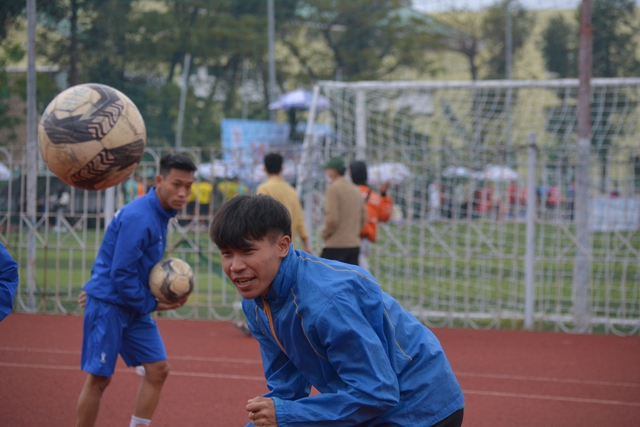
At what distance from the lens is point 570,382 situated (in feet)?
21.5

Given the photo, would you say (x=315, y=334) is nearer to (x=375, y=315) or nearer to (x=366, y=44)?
(x=375, y=315)

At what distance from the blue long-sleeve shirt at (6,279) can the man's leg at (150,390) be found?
4.14ft

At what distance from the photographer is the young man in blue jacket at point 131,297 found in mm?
4094

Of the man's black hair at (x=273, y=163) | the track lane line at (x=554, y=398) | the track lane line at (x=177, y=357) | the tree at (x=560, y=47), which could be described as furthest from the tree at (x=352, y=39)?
the track lane line at (x=554, y=398)

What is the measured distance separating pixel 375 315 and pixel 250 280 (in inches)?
16.0

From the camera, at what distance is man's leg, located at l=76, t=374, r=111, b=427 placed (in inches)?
161

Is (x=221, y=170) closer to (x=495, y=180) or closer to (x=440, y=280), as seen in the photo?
(x=440, y=280)

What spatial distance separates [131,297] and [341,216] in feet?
12.9

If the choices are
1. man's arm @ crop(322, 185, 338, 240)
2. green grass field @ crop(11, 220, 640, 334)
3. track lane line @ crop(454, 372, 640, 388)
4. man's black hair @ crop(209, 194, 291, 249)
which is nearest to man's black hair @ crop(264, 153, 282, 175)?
man's arm @ crop(322, 185, 338, 240)

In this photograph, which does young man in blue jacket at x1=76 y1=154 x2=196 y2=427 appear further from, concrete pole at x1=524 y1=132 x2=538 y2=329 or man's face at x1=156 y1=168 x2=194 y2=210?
concrete pole at x1=524 y1=132 x2=538 y2=329

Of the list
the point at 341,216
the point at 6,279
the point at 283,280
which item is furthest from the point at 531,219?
the point at 283,280

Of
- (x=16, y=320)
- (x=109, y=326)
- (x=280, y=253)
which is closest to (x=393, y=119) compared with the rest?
(x=16, y=320)

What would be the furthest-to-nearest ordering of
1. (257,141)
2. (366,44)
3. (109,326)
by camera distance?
(366,44) → (257,141) → (109,326)

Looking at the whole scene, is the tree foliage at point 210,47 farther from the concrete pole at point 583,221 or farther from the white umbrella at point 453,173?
the concrete pole at point 583,221
